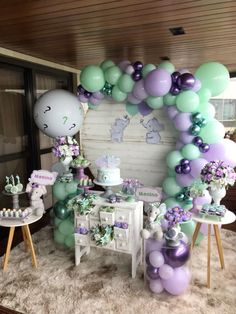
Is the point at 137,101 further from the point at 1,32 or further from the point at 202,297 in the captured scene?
the point at 202,297

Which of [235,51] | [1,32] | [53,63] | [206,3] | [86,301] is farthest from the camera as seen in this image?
[53,63]

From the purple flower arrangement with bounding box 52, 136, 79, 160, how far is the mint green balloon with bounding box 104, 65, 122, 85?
72 cm

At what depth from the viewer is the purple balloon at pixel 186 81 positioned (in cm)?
240

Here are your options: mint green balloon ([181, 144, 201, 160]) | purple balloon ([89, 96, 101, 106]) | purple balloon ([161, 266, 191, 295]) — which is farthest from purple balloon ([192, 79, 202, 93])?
purple balloon ([161, 266, 191, 295])

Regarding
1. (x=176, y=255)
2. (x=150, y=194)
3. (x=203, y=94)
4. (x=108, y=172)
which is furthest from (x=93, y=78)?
(x=176, y=255)

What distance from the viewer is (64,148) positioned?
105 inches

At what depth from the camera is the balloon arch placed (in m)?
2.45

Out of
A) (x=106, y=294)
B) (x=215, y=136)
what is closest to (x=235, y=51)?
(x=215, y=136)

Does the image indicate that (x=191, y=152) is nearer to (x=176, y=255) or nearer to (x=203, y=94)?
(x=203, y=94)

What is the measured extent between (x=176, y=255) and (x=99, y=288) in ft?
2.28

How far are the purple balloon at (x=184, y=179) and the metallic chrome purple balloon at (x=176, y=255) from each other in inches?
30.6

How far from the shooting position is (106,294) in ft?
6.85

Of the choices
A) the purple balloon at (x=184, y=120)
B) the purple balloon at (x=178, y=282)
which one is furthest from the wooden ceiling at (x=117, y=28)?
the purple balloon at (x=178, y=282)

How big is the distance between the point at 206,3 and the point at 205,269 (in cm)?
214
